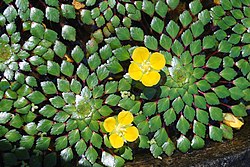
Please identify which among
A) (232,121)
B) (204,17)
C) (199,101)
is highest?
(204,17)

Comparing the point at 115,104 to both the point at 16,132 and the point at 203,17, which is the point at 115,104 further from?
the point at 203,17

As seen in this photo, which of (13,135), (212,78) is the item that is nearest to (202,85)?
(212,78)

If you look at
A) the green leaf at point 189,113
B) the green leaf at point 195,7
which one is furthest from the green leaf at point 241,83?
the green leaf at point 195,7

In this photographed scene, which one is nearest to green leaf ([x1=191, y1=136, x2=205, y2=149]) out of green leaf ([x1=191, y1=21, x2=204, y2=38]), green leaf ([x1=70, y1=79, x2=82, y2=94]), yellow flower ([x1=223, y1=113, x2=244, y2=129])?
yellow flower ([x1=223, y1=113, x2=244, y2=129])

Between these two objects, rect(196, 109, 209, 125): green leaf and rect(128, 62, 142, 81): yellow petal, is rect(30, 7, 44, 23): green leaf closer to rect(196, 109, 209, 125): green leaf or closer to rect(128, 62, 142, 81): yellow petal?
rect(128, 62, 142, 81): yellow petal

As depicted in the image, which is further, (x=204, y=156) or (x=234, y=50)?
(x=234, y=50)

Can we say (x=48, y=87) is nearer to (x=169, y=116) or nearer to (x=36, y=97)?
(x=36, y=97)

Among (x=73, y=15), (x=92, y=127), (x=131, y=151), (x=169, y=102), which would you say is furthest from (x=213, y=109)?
(x=73, y=15)

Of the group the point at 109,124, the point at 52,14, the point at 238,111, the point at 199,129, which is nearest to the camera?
the point at 109,124
